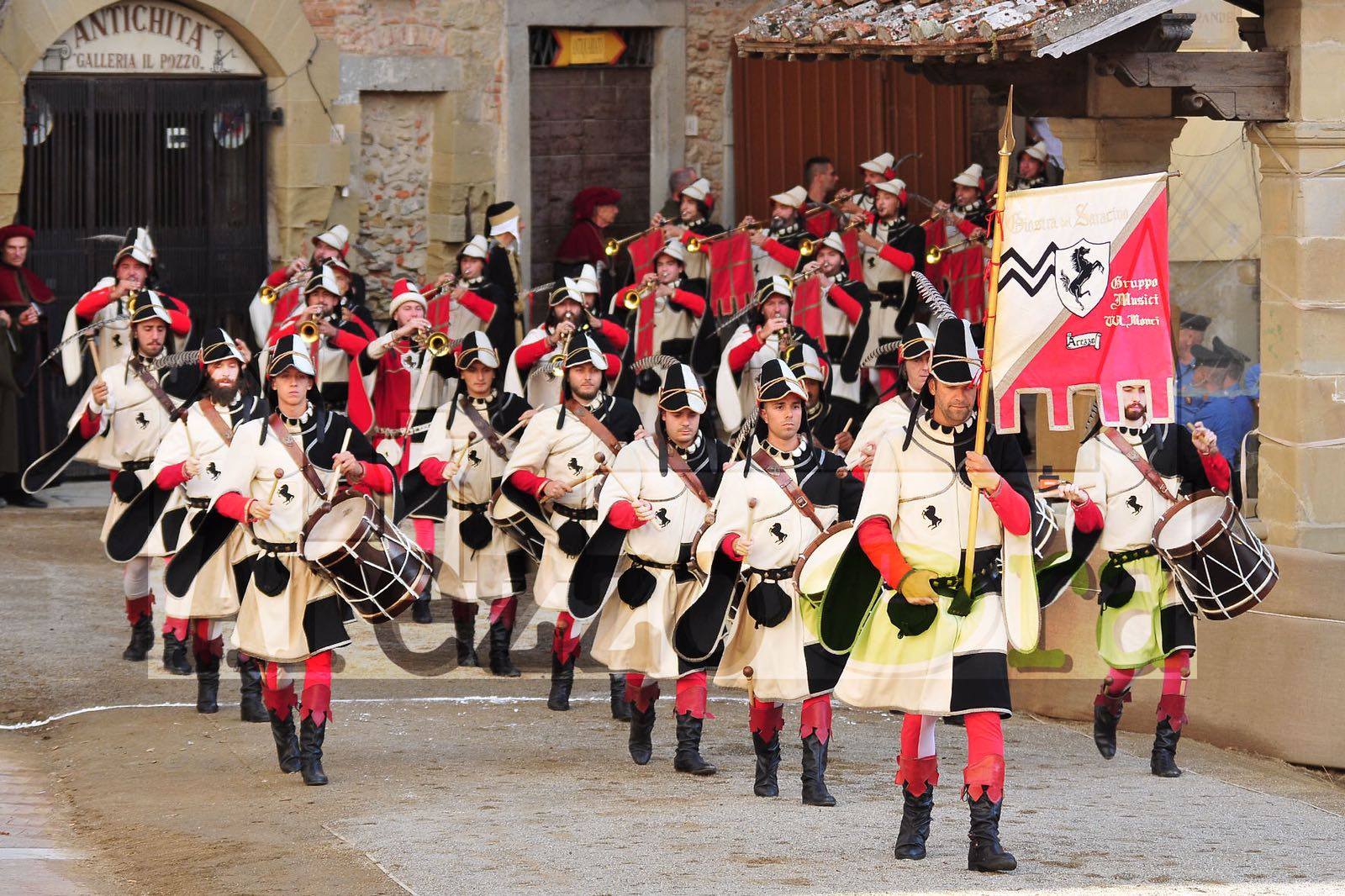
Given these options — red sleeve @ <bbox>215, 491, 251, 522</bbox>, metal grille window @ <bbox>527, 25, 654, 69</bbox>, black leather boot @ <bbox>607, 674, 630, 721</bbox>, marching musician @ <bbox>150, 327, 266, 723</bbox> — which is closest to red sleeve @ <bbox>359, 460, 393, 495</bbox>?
red sleeve @ <bbox>215, 491, 251, 522</bbox>

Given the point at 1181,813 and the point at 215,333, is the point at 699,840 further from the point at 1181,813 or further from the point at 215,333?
the point at 215,333

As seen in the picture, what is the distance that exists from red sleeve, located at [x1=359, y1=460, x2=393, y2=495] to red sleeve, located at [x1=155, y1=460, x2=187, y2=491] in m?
1.03

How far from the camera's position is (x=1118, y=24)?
415 inches

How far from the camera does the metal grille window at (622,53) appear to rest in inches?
721

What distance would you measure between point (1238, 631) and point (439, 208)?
9.25 metres

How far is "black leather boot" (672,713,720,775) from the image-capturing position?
9.35 m

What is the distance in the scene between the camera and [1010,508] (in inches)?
296

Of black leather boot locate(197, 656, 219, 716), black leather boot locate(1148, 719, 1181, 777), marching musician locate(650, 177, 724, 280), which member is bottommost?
black leather boot locate(1148, 719, 1181, 777)

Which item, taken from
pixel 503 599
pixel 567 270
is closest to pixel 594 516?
pixel 503 599

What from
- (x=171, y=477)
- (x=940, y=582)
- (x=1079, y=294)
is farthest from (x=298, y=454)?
(x=1079, y=294)

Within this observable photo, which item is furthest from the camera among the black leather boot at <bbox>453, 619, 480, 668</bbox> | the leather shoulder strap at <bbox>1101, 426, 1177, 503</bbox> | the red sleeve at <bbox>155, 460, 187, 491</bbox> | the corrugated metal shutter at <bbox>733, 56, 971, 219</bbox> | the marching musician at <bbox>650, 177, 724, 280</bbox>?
the corrugated metal shutter at <bbox>733, 56, 971, 219</bbox>

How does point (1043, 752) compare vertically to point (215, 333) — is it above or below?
below

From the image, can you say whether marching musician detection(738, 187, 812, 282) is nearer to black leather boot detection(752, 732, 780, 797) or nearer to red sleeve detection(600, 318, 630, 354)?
red sleeve detection(600, 318, 630, 354)

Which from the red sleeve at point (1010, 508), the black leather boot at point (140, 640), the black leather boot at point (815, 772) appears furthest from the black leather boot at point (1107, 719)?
the black leather boot at point (140, 640)
